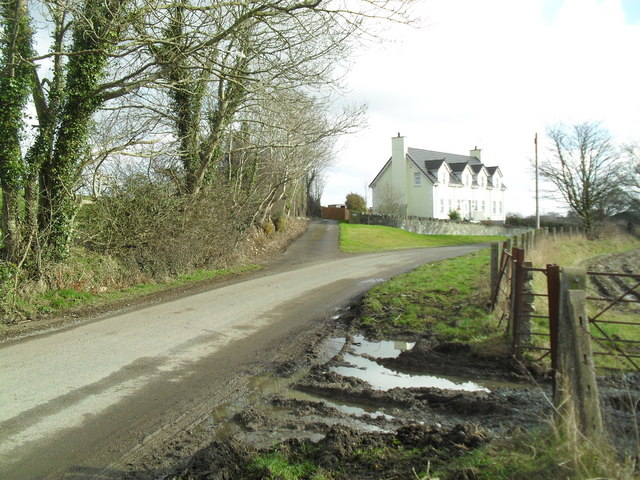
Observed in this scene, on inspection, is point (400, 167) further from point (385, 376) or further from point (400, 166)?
point (385, 376)

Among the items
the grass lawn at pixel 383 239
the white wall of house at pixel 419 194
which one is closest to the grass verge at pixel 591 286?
the grass lawn at pixel 383 239

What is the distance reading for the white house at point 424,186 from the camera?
Answer: 57.5 metres

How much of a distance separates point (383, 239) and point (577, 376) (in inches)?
1371

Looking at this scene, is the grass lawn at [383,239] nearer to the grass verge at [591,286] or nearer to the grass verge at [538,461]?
the grass verge at [591,286]

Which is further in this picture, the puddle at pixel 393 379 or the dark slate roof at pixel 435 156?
the dark slate roof at pixel 435 156

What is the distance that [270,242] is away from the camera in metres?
28.5

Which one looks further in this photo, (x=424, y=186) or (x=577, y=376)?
(x=424, y=186)

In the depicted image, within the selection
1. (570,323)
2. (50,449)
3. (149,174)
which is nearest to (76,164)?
(149,174)

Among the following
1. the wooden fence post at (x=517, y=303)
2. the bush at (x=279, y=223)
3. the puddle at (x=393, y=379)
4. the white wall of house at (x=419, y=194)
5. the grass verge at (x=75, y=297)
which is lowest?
the puddle at (x=393, y=379)

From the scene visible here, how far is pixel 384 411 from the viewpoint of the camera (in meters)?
5.87

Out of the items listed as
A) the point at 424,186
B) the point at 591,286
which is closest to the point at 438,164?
the point at 424,186

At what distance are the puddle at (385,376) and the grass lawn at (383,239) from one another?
69.0 feet

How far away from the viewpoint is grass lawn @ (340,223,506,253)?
3300cm

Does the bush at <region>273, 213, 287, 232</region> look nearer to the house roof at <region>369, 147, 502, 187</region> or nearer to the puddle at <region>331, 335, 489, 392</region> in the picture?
the puddle at <region>331, 335, 489, 392</region>
